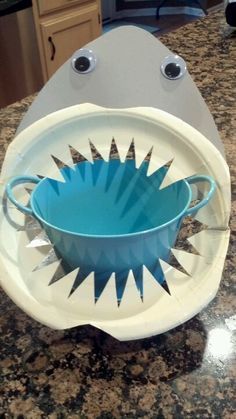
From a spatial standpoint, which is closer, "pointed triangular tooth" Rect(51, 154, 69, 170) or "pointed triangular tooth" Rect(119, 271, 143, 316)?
"pointed triangular tooth" Rect(119, 271, 143, 316)

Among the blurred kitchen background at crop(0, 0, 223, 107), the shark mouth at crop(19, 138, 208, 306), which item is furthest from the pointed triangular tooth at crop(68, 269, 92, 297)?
the blurred kitchen background at crop(0, 0, 223, 107)

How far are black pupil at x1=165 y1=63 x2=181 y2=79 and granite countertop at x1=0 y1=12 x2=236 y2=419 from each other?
0.26 m

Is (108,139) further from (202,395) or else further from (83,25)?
(83,25)

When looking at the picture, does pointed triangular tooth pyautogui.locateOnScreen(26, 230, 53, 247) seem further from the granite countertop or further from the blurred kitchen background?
the blurred kitchen background

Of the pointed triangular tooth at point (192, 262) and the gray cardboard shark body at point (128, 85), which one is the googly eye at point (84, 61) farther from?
the pointed triangular tooth at point (192, 262)

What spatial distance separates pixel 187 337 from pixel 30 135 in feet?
0.90

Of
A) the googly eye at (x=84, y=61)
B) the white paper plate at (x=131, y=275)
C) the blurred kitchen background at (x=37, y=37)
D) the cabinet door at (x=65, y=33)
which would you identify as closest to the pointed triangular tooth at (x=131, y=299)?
the white paper plate at (x=131, y=275)

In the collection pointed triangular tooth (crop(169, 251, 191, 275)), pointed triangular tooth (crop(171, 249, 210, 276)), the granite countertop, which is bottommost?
the granite countertop

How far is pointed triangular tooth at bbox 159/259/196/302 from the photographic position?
1.41 feet

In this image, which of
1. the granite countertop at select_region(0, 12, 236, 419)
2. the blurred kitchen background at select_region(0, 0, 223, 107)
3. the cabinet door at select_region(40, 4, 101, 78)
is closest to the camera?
the granite countertop at select_region(0, 12, 236, 419)

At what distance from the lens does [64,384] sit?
1.38 feet

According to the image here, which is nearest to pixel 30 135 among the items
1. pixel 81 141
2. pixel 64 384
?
pixel 81 141

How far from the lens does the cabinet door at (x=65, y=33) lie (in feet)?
7.47

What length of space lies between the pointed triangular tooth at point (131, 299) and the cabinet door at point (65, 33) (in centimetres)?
208
